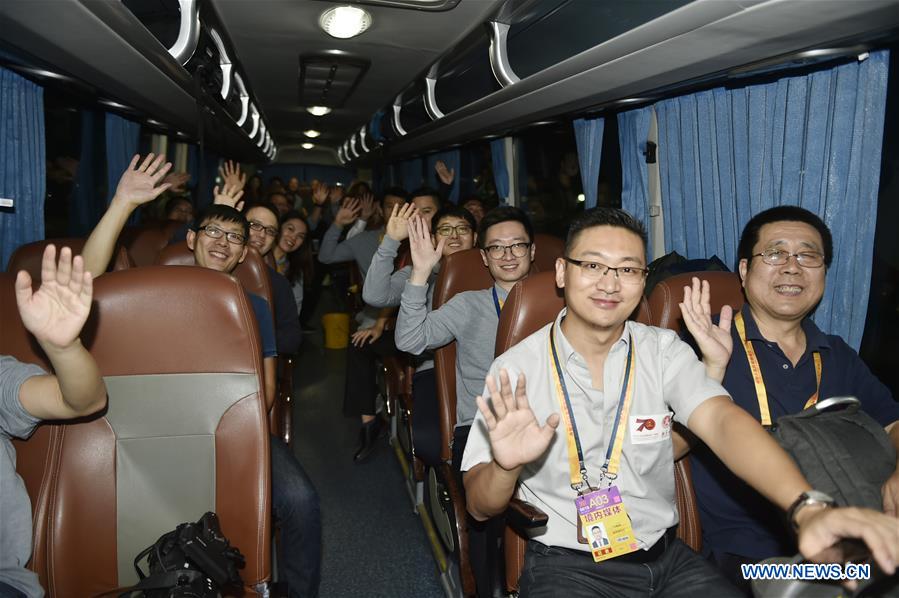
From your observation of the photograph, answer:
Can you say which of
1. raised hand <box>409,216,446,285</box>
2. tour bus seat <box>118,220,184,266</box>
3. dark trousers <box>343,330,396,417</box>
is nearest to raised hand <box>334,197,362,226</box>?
dark trousers <box>343,330,396,417</box>

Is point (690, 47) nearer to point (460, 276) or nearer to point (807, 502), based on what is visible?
point (460, 276)

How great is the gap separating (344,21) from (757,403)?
3.85 m

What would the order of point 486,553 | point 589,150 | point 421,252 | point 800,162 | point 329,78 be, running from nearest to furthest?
point 486,553 → point 800,162 → point 421,252 → point 589,150 → point 329,78

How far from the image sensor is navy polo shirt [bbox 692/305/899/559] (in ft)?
6.95

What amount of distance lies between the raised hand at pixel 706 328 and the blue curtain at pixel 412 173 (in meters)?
9.44


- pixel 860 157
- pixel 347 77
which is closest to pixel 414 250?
pixel 860 157

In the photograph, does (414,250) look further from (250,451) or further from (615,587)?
(615,587)

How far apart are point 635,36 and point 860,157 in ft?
3.58

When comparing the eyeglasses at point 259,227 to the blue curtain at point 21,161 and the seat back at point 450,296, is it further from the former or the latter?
the seat back at point 450,296

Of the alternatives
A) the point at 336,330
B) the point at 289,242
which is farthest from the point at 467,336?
the point at 336,330

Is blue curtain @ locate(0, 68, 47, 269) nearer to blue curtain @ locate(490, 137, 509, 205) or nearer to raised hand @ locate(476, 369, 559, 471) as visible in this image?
raised hand @ locate(476, 369, 559, 471)

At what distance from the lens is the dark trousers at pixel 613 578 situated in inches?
70.4

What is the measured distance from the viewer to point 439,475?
113 inches

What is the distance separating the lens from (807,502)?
139 cm
